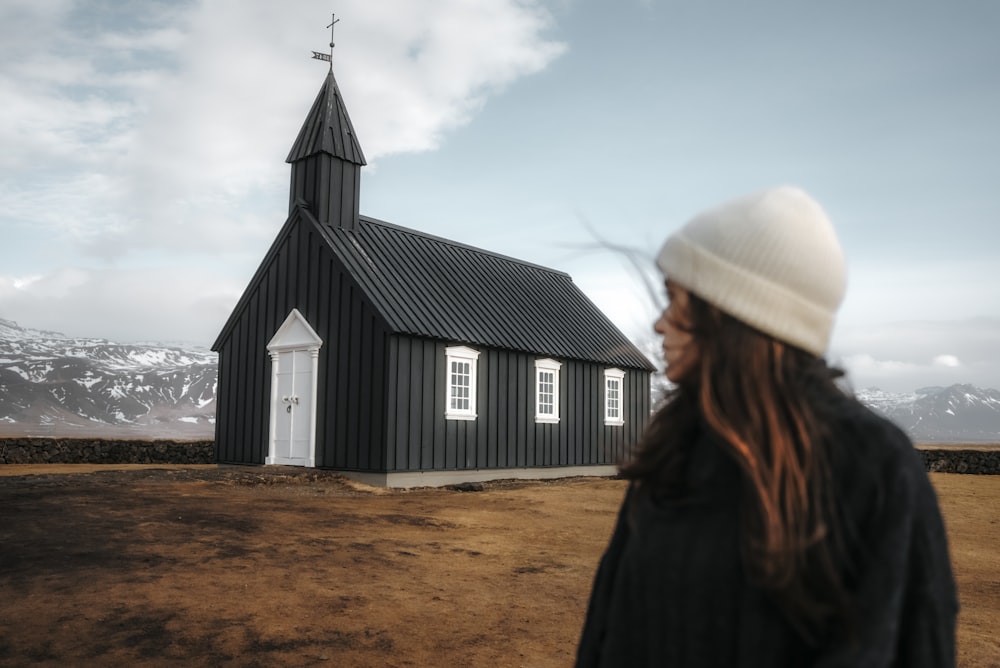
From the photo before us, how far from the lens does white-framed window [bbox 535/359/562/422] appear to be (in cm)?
1886

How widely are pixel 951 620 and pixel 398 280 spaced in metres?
16.1

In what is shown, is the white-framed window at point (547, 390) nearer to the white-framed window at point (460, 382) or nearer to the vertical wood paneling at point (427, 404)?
the white-framed window at point (460, 382)

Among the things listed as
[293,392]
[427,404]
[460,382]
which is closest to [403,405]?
[427,404]

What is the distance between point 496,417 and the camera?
57.7 ft

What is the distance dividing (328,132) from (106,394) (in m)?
104

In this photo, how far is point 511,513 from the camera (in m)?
12.4

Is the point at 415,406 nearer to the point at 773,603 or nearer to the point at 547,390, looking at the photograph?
the point at 547,390

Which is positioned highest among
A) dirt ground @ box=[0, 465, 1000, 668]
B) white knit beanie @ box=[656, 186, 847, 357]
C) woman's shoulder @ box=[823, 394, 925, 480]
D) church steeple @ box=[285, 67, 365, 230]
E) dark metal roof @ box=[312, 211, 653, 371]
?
church steeple @ box=[285, 67, 365, 230]

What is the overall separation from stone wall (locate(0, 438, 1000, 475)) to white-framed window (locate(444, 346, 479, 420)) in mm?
10836

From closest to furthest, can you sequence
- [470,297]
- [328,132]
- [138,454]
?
1. [328,132]
2. [470,297]
3. [138,454]

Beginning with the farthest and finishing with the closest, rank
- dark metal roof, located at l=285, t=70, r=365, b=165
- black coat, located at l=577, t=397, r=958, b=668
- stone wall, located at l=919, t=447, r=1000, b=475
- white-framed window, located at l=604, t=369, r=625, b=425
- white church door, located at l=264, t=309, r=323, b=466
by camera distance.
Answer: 1. stone wall, located at l=919, t=447, r=1000, b=475
2. white-framed window, located at l=604, t=369, r=625, b=425
3. dark metal roof, located at l=285, t=70, r=365, b=165
4. white church door, located at l=264, t=309, r=323, b=466
5. black coat, located at l=577, t=397, r=958, b=668

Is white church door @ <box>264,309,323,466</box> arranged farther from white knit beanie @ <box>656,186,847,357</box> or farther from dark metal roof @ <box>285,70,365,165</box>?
white knit beanie @ <box>656,186,847,357</box>

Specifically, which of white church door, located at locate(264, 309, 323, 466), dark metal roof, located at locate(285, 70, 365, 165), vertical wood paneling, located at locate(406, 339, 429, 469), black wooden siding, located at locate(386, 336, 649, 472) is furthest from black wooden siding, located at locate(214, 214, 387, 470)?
dark metal roof, located at locate(285, 70, 365, 165)

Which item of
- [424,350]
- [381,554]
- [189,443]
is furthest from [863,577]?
[189,443]
